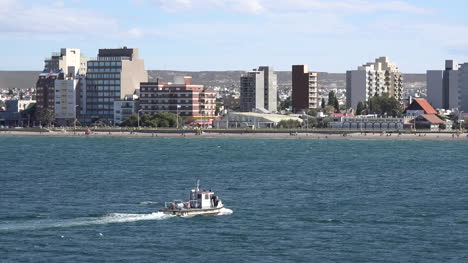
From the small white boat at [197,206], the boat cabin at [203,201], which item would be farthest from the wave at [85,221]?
the boat cabin at [203,201]

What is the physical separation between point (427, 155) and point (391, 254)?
331 ft

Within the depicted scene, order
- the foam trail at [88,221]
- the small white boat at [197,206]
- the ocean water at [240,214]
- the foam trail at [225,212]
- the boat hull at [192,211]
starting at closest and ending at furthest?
the ocean water at [240,214], the foam trail at [88,221], the boat hull at [192,211], the small white boat at [197,206], the foam trail at [225,212]

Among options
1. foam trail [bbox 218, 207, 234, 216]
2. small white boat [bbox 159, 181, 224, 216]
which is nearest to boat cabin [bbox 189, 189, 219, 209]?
small white boat [bbox 159, 181, 224, 216]

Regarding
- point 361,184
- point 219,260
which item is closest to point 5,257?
point 219,260

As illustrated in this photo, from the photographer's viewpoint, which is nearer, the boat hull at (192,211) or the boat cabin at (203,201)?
the boat hull at (192,211)

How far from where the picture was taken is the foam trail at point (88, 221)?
64188mm

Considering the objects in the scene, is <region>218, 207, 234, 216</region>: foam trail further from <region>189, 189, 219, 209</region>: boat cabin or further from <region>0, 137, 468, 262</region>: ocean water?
<region>189, 189, 219, 209</region>: boat cabin

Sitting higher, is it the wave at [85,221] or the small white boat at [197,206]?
the small white boat at [197,206]

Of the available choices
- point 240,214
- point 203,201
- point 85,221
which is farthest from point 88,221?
point 240,214

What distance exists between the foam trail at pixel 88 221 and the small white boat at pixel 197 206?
930 mm

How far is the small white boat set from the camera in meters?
69.8

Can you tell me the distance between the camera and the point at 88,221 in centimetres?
6631

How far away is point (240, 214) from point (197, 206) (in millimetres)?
3089

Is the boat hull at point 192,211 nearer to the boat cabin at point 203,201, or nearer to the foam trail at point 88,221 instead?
the boat cabin at point 203,201
